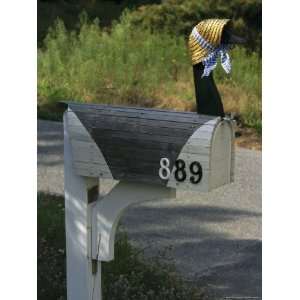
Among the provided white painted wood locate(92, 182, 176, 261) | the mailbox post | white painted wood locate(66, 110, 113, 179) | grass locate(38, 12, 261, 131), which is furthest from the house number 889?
grass locate(38, 12, 261, 131)

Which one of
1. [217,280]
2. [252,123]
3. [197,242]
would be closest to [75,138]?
[217,280]

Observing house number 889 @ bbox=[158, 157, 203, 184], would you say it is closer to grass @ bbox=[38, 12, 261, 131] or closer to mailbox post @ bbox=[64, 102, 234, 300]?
mailbox post @ bbox=[64, 102, 234, 300]

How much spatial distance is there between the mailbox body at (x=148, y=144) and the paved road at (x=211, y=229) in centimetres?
160

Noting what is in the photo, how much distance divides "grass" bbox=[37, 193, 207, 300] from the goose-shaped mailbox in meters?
0.78

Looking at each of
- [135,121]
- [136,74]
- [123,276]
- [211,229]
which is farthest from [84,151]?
[136,74]

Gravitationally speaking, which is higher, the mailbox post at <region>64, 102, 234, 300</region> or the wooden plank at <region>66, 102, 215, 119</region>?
the wooden plank at <region>66, 102, 215, 119</region>

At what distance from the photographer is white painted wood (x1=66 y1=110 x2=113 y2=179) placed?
165 inches

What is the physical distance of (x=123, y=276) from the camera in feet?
17.4

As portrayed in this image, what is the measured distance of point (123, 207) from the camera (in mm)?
4266

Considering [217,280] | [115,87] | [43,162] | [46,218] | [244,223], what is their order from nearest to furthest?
1. [217,280]
2. [46,218]
3. [244,223]
4. [43,162]
5. [115,87]

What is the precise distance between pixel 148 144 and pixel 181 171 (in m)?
0.20

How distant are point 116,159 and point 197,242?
2197 mm

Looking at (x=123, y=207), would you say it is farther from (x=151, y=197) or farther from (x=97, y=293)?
(x=97, y=293)

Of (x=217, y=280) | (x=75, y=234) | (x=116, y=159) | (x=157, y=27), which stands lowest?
(x=217, y=280)
